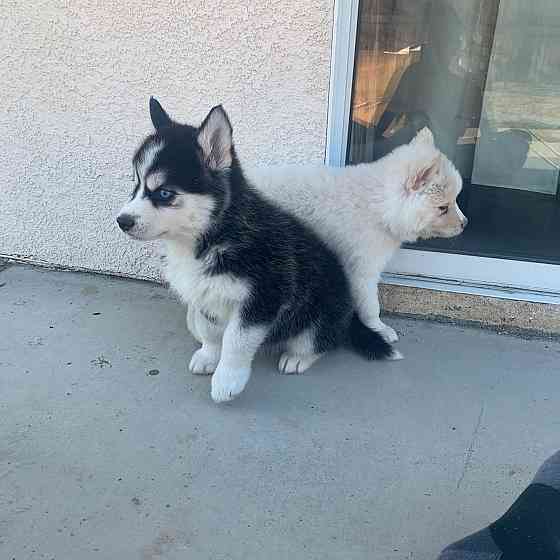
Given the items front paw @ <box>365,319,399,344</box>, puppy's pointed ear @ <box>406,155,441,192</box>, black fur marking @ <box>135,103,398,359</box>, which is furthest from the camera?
front paw @ <box>365,319,399,344</box>

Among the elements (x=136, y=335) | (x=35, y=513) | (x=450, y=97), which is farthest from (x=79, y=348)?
(x=450, y=97)

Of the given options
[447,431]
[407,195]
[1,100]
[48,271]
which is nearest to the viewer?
[447,431]

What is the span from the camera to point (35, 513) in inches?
82.2

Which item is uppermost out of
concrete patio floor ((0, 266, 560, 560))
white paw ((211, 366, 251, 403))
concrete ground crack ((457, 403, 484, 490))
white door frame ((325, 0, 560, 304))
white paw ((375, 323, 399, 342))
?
white door frame ((325, 0, 560, 304))

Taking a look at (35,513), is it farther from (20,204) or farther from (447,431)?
(20,204)

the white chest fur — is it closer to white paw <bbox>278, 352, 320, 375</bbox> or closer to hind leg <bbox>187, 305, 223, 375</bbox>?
hind leg <bbox>187, 305, 223, 375</bbox>

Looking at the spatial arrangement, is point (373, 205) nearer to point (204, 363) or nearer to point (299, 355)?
point (299, 355)

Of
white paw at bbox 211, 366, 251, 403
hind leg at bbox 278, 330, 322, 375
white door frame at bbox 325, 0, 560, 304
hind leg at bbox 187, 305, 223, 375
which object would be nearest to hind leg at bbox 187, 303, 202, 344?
hind leg at bbox 187, 305, 223, 375

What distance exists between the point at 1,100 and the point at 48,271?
3.66ft

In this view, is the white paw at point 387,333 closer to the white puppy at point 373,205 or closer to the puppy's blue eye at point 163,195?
the white puppy at point 373,205

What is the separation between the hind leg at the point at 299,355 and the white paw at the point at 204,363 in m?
0.33

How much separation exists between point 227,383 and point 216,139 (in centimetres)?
102

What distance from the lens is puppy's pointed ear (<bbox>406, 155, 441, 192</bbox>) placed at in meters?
2.81

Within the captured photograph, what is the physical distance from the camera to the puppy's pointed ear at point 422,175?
2.81 m
